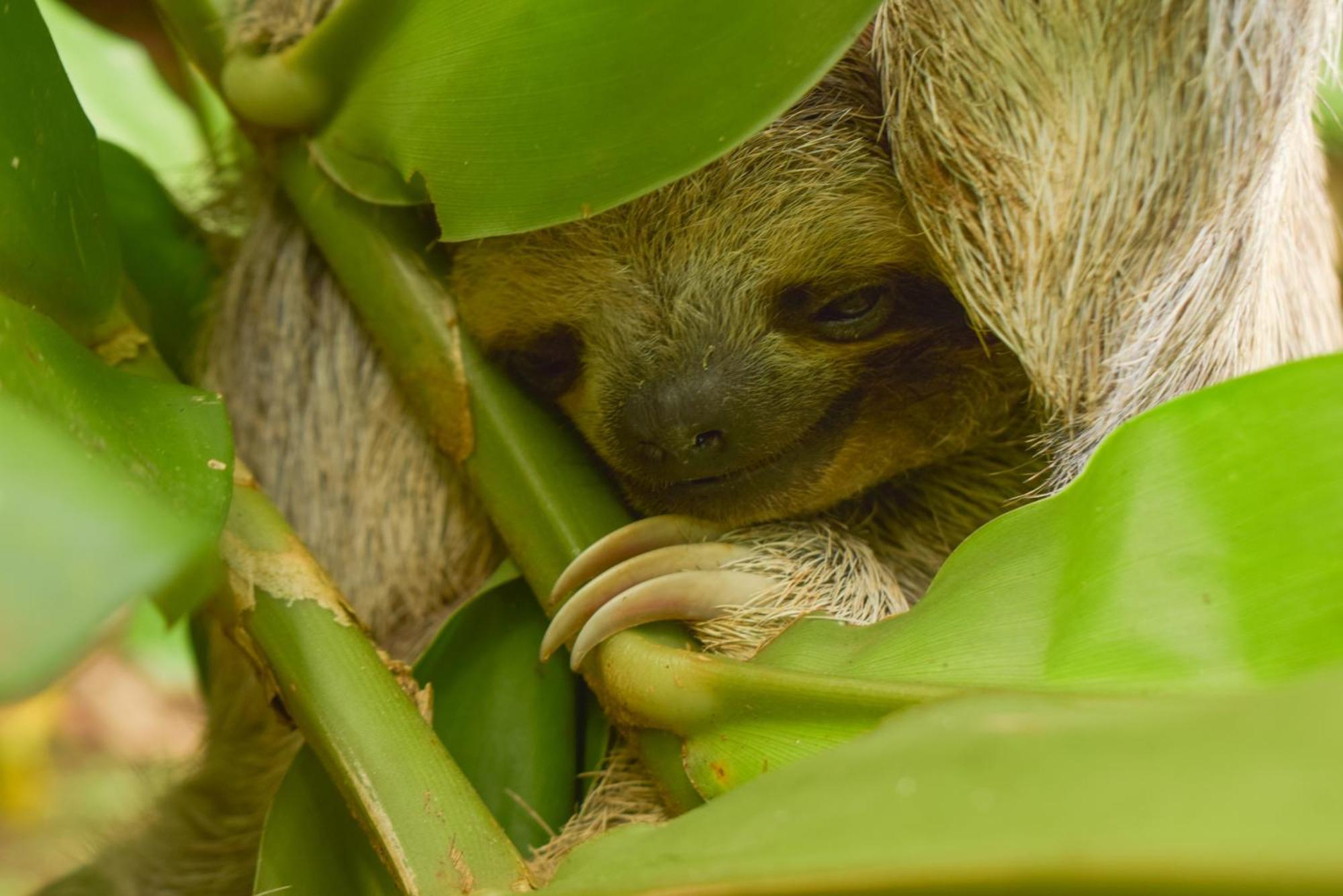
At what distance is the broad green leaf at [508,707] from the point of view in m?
0.95

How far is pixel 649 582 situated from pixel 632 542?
0.06 meters

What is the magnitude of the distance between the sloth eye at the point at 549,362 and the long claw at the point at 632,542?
160 mm

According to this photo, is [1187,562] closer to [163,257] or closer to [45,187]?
[45,187]

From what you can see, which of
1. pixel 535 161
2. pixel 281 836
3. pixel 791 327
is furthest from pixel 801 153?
pixel 281 836

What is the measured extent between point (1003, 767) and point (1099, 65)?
0.64 metres

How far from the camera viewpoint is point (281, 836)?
0.80m

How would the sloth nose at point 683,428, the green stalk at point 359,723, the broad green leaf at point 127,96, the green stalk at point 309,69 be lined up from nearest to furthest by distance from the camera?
1. the green stalk at point 359,723
2. the green stalk at point 309,69
3. the sloth nose at point 683,428
4. the broad green leaf at point 127,96

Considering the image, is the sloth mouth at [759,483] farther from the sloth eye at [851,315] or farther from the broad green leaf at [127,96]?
the broad green leaf at [127,96]

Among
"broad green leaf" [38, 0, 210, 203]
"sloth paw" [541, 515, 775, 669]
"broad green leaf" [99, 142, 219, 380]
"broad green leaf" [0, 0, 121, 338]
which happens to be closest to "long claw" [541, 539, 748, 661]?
"sloth paw" [541, 515, 775, 669]

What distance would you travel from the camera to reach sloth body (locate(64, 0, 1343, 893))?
0.86 metres

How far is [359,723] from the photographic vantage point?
0.73 metres

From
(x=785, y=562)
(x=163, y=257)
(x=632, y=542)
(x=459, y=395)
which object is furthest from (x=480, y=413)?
(x=163, y=257)

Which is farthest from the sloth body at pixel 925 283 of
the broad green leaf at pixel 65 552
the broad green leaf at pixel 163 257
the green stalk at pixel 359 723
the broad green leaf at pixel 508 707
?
the broad green leaf at pixel 65 552

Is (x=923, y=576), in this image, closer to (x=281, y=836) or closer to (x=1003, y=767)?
(x=281, y=836)
